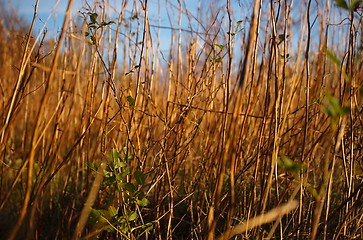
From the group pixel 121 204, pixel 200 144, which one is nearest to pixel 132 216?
pixel 121 204

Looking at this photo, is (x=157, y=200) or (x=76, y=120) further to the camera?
(x=76, y=120)

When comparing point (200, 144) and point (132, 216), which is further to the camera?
point (200, 144)

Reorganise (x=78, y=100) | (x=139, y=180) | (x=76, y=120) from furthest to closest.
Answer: (x=78, y=100) → (x=76, y=120) → (x=139, y=180)

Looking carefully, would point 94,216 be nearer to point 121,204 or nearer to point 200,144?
point 121,204

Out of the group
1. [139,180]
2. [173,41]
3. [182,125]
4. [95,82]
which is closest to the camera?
[139,180]

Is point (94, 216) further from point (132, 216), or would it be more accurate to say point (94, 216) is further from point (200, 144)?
point (200, 144)

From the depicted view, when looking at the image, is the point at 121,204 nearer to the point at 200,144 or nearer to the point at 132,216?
the point at 132,216

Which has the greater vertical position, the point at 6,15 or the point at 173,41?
the point at 6,15

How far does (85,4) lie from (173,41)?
450mm

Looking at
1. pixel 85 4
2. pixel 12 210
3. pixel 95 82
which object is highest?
pixel 85 4

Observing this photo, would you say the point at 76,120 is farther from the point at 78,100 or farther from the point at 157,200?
the point at 157,200

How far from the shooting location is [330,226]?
129 cm

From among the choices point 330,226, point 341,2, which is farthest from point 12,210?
point 341,2

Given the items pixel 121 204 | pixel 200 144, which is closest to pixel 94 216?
pixel 121 204
